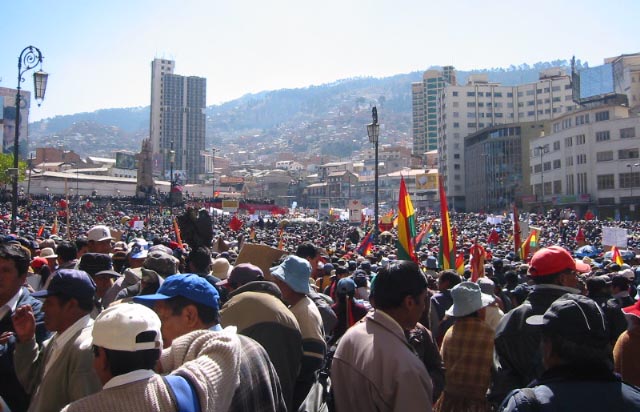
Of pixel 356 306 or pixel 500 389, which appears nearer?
pixel 500 389

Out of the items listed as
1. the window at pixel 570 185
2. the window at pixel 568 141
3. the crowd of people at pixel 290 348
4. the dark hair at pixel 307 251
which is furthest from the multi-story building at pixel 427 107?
the crowd of people at pixel 290 348

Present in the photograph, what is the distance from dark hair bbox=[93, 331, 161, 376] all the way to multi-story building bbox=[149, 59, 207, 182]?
619ft

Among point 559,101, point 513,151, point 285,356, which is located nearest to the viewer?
point 285,356

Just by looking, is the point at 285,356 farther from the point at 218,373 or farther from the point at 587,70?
the point at 587,70

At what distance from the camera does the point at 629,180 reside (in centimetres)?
5959

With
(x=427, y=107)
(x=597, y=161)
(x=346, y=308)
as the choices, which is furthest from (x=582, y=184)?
(x=427, y=107)

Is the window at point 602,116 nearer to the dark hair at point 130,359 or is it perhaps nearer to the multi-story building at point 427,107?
the dark hair at point 130,359

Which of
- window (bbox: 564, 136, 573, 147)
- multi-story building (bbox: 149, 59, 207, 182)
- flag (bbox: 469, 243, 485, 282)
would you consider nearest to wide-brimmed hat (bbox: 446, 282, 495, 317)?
flag (bbox: 469, 243, 485, 282)

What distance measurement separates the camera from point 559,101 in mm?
117688

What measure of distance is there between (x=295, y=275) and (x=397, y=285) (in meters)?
1.45

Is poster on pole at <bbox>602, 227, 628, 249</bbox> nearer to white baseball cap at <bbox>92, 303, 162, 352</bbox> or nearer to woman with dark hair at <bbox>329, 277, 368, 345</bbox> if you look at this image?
woman with dark hair at <bbox>329, 277, 368, 345</bbox>

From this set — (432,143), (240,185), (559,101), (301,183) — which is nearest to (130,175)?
(240,185)

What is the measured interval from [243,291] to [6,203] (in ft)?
180

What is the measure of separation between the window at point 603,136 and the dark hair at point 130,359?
2624 inches
